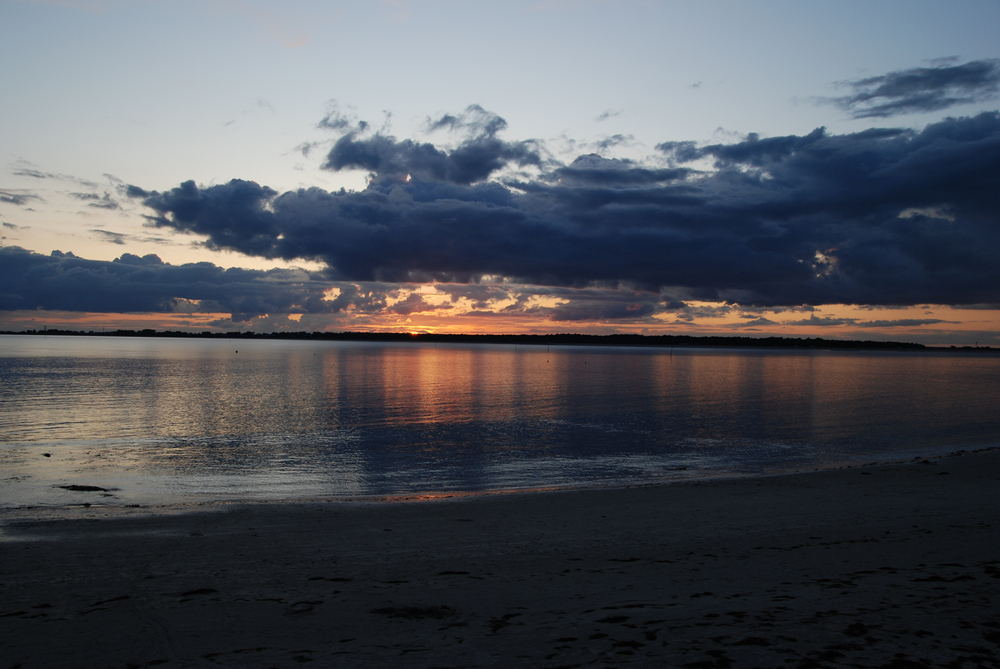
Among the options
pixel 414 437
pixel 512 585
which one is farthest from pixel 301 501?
pixel 414 437

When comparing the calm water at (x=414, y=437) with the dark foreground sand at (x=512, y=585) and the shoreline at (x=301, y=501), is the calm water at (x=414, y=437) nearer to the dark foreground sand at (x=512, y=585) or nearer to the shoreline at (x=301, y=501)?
the shoreline at (x=301, y=501)

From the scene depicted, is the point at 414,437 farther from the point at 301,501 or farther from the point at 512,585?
the point at 512,585

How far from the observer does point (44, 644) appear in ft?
21.7

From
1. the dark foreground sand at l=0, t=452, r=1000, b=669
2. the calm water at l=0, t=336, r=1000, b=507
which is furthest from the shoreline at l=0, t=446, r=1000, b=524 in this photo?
the calm water at l=0, t=336, r=1000, b=507

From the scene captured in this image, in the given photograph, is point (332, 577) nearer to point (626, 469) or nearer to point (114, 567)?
point (114, 567)

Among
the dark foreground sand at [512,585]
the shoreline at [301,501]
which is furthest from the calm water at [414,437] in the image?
the dark foreground sand at [512,585]

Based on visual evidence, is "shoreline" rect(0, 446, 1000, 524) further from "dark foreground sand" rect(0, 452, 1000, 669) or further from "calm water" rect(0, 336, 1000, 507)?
"calm water" rect(0, 336, 1000, 507)

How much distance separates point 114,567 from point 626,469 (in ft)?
52.3

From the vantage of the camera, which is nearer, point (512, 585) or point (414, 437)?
point (512, 585)

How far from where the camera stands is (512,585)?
28.2ft

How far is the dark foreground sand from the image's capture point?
20.8ft

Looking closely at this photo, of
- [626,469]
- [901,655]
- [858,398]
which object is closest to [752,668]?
[901,655]

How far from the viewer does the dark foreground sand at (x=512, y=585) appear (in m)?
6.35

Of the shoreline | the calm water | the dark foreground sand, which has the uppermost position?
the dark foreground sand
